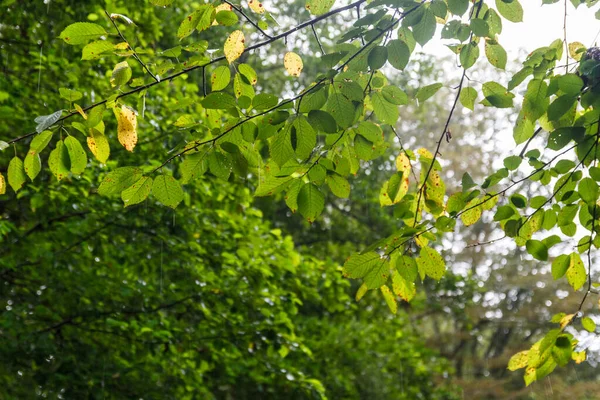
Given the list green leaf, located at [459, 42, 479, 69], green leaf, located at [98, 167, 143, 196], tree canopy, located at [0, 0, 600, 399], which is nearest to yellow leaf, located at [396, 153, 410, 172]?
tree canopy, located at [0, 0, 600, 399]

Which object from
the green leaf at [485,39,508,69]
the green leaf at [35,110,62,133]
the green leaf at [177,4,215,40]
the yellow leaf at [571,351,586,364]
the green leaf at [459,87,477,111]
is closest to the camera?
the green leaf at [35,110,62,133]

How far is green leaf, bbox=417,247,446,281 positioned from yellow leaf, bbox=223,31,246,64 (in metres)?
0.72

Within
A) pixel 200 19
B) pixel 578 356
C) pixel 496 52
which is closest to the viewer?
pixel 200 19

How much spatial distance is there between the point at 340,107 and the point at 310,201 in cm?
27

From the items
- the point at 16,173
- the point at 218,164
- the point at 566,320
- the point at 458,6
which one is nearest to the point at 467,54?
the point at 458,6

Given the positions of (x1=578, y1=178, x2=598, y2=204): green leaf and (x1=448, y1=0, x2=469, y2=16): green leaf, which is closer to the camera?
(x1=448, y1=0, x2=469, y2=16): green leaf

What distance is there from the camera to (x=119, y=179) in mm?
1475

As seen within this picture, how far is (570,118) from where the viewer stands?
162 cm

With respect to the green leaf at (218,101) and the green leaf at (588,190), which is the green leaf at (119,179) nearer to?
the green leaf at (218,101)

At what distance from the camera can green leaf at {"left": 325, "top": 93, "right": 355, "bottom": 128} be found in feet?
4.78

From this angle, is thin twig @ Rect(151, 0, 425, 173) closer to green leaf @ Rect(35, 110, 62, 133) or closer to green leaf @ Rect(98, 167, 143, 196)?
green leaf @ Rect(98, 167, 143, 196)

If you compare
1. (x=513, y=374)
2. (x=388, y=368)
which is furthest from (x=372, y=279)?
(x=513, y=374)

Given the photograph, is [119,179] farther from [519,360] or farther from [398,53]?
[519,360]

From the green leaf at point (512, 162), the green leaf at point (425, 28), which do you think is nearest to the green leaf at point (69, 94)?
the green leaf at point (425, 28)
